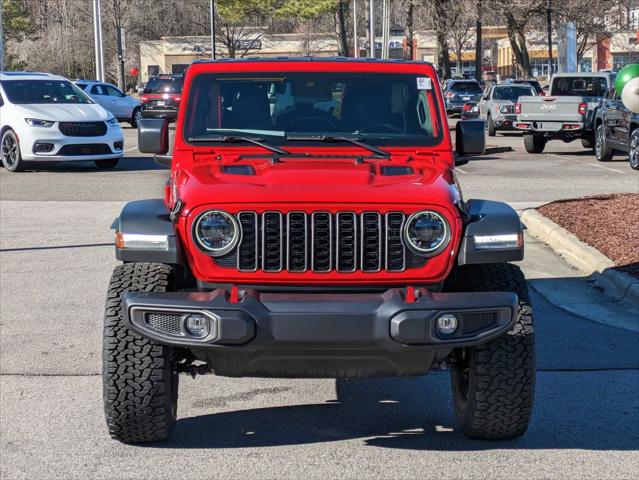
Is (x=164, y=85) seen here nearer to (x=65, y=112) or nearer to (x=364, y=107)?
(x=65, y=112)

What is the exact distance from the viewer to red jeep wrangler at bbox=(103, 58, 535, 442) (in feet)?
15.7

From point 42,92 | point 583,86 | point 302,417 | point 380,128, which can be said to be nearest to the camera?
point 302,417

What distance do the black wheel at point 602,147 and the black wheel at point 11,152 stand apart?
1121cm

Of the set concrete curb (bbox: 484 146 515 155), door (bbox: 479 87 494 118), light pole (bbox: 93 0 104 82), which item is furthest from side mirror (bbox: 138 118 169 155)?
light pole (bbox: 93 0 104 82)

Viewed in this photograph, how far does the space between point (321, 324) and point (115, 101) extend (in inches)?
1304

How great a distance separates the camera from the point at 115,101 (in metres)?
36.8

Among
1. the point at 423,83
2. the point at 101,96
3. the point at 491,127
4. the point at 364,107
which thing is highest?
the point at 101,96

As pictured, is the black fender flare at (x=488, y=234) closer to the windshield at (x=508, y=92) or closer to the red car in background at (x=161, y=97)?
the windshield at (x=508, y=92)

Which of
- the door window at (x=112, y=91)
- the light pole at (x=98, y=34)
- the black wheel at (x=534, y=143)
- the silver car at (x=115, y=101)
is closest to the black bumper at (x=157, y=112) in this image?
the silver car at (x=115, y=101)

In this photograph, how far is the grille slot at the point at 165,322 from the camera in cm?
486

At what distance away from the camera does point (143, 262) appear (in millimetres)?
5383

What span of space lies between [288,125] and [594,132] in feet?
60.3

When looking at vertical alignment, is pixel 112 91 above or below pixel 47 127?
above

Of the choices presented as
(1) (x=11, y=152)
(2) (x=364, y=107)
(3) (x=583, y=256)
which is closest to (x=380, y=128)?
(2) (x=364, y=107)
